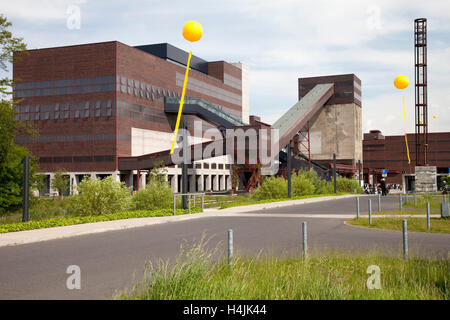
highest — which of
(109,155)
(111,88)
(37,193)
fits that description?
(111,88)

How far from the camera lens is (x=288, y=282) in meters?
6.99

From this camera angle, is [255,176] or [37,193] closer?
[255,176]

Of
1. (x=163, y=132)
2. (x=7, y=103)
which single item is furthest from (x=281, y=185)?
(x=163, y=132)

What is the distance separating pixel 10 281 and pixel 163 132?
70.1m

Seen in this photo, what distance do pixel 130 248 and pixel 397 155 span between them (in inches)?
4853

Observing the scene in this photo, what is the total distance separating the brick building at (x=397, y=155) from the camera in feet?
396

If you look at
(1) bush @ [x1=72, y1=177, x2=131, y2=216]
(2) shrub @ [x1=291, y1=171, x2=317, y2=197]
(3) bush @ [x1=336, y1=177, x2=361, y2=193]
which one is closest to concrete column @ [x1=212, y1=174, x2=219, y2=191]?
(3) bush @ [x1=336, y1=177, x2=361, y2=193]

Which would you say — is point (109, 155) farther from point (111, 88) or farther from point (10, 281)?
point (10, 281)

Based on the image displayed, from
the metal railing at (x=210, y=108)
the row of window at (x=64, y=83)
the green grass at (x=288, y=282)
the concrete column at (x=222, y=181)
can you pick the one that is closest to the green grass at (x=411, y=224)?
the green grass at (x=288, y=282)

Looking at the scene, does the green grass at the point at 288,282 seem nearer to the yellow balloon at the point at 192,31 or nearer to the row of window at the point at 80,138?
the yellow balloon at the point at 192,31

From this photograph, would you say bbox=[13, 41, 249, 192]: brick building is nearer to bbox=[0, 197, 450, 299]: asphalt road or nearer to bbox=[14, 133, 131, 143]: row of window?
bbox=[14, 133, 131, 143]: row of window

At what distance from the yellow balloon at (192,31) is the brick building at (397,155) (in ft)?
332

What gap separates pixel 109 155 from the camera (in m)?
68.4

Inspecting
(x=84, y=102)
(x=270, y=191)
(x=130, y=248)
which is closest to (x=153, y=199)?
(x=130, y=248)
